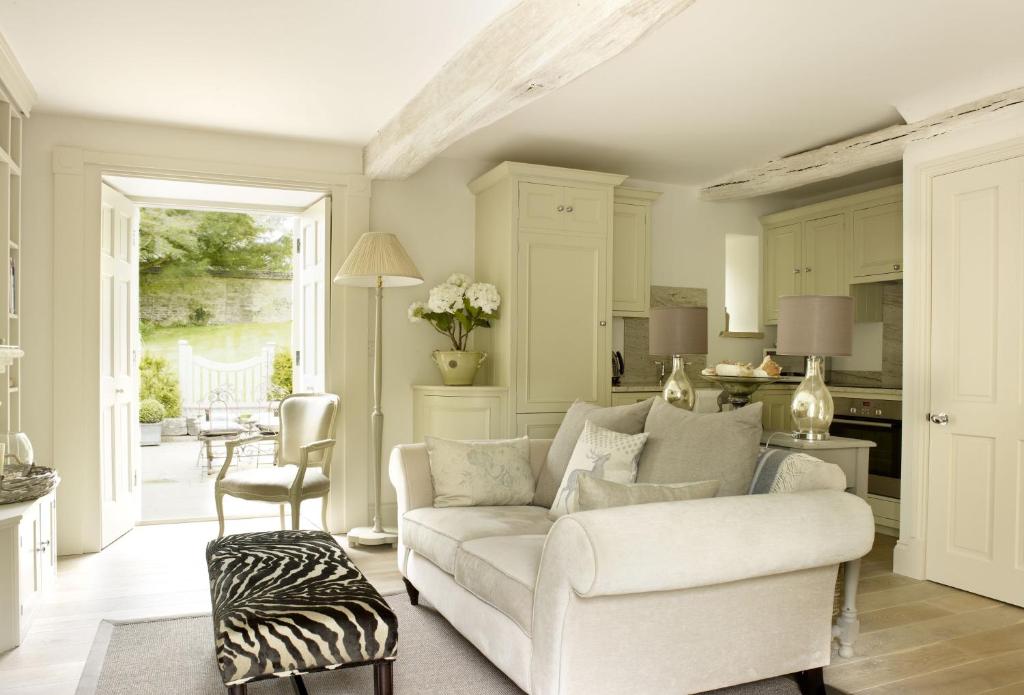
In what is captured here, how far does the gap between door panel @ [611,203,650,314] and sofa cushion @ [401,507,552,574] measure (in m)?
2.52

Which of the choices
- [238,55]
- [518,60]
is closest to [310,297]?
[238,55]

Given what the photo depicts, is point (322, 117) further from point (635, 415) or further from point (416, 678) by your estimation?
point (416, 678)

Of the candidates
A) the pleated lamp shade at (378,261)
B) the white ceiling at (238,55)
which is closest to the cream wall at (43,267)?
the white ceiling at (238,55)

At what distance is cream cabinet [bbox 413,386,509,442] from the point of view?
4.78 metres

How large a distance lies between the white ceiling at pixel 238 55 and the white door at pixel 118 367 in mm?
798

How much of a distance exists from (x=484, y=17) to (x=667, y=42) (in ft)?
2.64

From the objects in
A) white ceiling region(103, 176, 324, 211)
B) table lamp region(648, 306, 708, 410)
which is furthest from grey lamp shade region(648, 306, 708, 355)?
white ceiling region(103, 176, 324, 211)

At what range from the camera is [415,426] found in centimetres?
511

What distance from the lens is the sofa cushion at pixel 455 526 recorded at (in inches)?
117

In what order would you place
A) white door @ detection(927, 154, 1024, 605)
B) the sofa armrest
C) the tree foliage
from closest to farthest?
the sofa armrest < white door @ detection(927, 154, 1024, 605) < the tree foliage

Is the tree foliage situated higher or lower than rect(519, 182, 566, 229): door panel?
higher

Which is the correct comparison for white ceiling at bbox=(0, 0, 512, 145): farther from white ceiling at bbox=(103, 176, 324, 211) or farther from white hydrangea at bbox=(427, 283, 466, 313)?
white hydrangea at bbox=(427, 283, 466, 313)

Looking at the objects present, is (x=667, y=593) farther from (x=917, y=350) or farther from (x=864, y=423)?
(x=864, y=423)

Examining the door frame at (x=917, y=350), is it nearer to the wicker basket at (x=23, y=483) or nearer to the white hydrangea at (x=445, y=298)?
the white hydrangea at (x=445, y=298)
